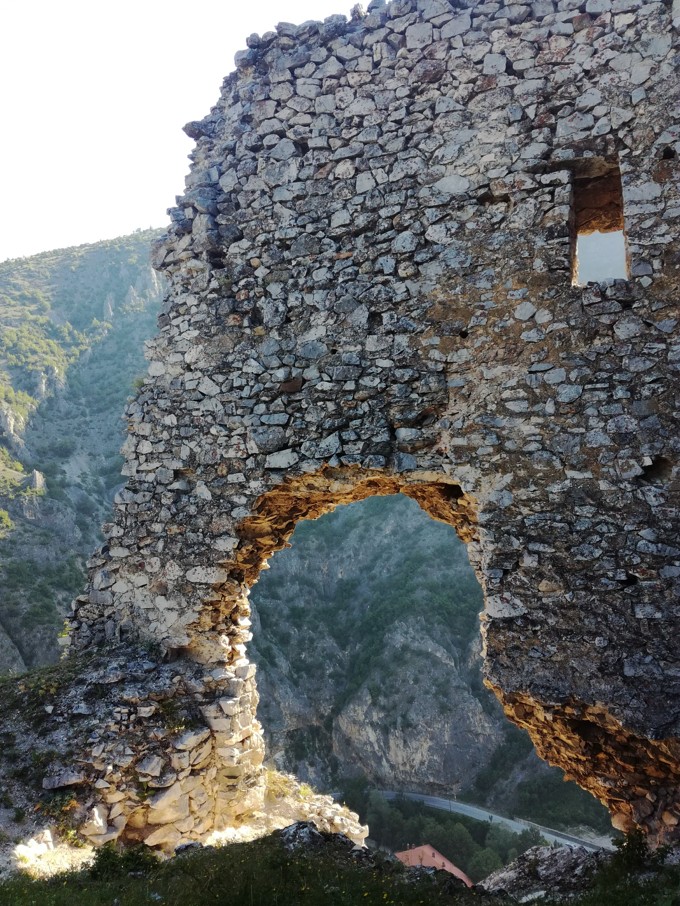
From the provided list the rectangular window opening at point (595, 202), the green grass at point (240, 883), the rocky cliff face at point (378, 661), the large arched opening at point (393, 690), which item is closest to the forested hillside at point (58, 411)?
the large arched opening at point (393, 690)

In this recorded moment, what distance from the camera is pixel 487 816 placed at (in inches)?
901

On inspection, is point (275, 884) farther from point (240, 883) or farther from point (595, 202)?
point (595, 202)

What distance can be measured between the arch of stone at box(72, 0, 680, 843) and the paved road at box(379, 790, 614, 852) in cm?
1770

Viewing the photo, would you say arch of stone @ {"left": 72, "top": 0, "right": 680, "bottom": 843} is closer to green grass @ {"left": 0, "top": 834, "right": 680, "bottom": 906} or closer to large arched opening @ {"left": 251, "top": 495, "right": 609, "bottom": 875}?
green grass @ {"left": 0, "top": 834, "right": 680, "bottom": 906}

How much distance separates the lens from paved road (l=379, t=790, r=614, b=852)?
19.9 meters

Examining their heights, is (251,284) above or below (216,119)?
below

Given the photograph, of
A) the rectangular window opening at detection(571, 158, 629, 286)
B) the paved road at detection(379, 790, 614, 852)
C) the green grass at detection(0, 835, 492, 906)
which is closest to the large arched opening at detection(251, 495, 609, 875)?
the paved road at detection(379, 790, 614, 852)

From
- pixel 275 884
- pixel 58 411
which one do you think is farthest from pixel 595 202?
pixel 58 411

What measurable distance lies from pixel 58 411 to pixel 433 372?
1259 inches

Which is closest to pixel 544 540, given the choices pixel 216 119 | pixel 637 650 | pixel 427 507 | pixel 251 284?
pixel 637 650

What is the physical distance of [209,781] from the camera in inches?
220

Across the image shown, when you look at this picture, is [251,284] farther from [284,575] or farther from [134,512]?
[284,575]

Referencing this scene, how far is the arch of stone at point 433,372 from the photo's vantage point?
445 centimetres

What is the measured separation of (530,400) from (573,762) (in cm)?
277
